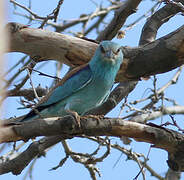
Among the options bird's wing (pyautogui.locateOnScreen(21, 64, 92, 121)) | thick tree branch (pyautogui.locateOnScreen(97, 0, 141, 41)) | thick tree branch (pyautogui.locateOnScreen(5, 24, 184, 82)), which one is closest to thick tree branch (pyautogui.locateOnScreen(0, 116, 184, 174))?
thick tree branch (pyautogui.locateOnScreen(5, 24, 184, 82))

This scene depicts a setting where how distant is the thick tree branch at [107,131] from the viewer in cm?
Answer: 322

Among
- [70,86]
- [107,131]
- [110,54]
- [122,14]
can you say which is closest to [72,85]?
[70,86]

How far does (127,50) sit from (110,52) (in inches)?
8.5

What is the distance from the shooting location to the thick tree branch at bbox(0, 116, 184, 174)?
3225mm

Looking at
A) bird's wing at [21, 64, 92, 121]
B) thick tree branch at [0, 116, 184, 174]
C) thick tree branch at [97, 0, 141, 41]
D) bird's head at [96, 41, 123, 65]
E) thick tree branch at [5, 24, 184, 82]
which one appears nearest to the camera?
thick tree branch at [0, 116, 184, 174]

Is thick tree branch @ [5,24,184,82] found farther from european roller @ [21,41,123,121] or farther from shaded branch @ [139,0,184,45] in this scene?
shaded branch @ [139,0,184,45]

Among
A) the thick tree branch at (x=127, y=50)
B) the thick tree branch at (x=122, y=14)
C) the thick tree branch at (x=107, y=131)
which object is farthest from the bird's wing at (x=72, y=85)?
the thick tree branch at (x=107, y=131)

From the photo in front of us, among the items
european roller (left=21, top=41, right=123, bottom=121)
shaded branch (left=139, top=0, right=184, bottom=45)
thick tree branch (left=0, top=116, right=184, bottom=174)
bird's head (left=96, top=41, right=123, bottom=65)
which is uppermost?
shaded branch (left=139, top=0, right=184, bottom=45)

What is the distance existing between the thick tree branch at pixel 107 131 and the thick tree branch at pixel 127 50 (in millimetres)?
922

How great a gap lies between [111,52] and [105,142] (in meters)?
1.13

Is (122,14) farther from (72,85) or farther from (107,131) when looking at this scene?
(107,131)

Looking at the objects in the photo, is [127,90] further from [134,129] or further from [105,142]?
[134,129]

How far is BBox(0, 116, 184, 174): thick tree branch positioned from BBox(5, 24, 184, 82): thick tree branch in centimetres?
92

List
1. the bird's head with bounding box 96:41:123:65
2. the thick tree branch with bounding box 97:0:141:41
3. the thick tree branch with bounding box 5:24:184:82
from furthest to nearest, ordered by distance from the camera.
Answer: the thick tree branch with bounding box 97:0:141:41 → the bird's head with bounding box 96:41:123:65 → the thick tree branch with bounding box 5:24:184:82
